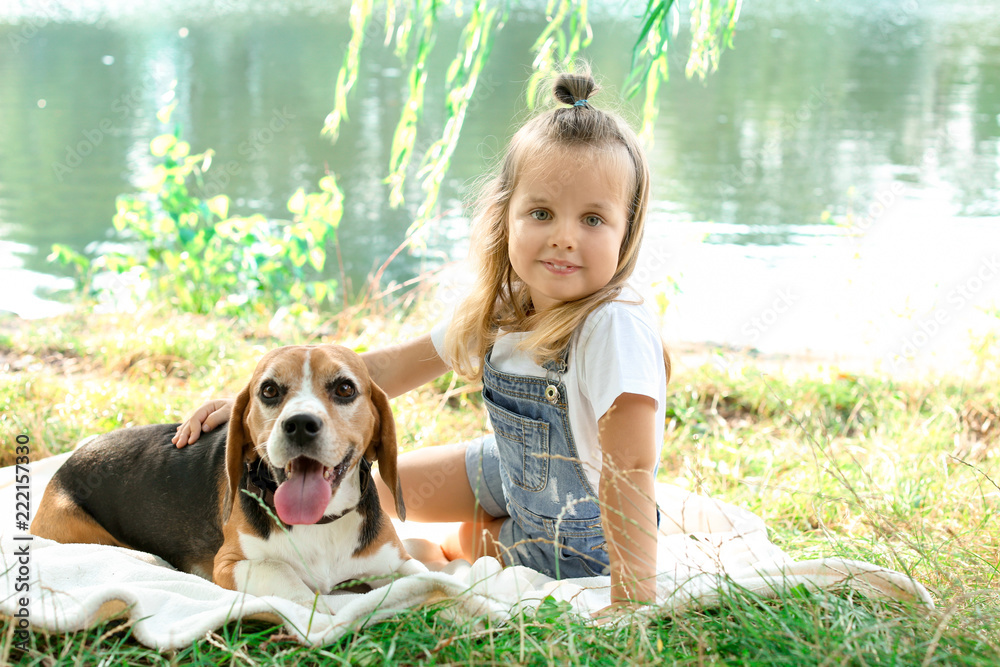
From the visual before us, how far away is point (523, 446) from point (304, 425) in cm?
91

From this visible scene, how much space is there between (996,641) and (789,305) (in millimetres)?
5433

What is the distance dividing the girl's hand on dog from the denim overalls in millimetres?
971

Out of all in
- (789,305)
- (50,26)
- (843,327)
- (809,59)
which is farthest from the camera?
(50,26)

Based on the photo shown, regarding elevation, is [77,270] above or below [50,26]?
below

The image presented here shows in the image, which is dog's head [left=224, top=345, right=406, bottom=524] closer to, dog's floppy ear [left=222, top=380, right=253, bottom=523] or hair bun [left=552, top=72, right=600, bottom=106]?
dog's floppy ear [left=222, top=380, right=253, bottom=523]

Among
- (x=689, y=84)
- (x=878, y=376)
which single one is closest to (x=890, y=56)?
(x=689, y=84)

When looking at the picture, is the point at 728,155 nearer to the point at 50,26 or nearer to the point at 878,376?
the point at 878,376

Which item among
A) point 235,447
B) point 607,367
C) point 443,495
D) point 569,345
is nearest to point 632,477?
point 607,367

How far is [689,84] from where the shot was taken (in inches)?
698

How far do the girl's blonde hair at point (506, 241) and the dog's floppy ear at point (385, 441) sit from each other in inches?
21.4

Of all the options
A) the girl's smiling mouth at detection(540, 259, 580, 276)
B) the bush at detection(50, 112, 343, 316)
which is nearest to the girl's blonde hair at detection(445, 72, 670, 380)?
the girl's smiling mouth at detection(540, 259, 580, 276)

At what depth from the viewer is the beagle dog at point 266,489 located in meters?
2.43

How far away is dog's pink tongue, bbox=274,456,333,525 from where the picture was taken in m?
2.42

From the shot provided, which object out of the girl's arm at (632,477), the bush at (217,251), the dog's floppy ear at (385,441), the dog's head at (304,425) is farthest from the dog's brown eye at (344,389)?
the bush at (217,251)
